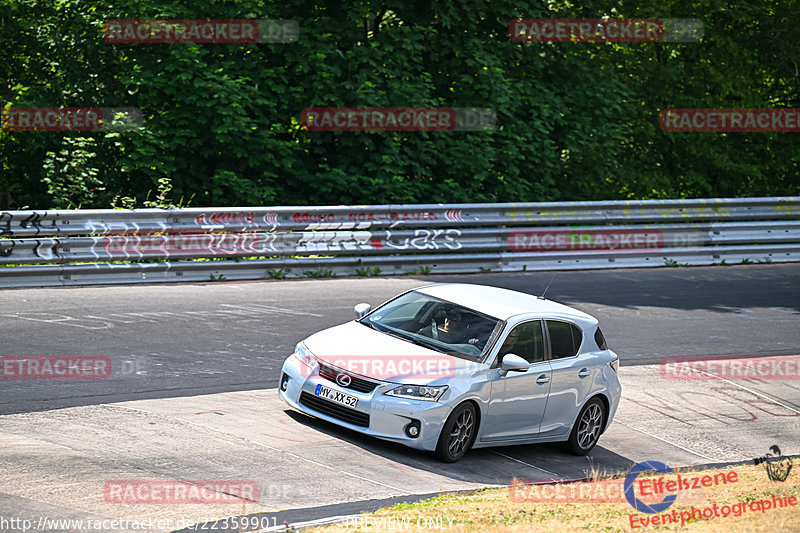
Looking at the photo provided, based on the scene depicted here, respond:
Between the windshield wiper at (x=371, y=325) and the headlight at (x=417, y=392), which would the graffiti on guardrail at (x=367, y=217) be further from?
the headlight at (x=417, y=392)

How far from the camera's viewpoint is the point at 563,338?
34.5 feet

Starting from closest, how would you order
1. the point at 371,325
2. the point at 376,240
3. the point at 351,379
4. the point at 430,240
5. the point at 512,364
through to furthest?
the point at 351,379 → the point at 512,364 → the point at 371,325 → the point at 376,240 → the point at 430,240

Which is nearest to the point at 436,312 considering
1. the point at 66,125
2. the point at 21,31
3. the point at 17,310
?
the point at 17,310

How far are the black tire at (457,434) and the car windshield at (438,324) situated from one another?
1.92ft

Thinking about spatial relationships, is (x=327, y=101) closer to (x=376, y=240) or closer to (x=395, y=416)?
(x=376, y=240)

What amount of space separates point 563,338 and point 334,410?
267cm

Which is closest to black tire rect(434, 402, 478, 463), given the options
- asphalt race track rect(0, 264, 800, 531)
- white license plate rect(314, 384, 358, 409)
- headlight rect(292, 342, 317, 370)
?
asphalt race track rect(0, 264, 800, 531)

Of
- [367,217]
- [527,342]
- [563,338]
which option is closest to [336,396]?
[527,342]

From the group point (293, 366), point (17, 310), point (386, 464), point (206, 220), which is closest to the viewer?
point (386, 464)

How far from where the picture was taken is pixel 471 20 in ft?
68.2

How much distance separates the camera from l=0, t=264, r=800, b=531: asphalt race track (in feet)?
25.6

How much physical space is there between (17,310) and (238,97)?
691 cm

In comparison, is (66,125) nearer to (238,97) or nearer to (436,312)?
(238,97)

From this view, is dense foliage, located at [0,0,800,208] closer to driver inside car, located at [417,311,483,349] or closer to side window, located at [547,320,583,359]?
driver inside car, located at [417,311,483,349]
